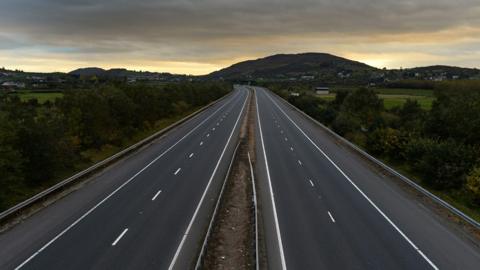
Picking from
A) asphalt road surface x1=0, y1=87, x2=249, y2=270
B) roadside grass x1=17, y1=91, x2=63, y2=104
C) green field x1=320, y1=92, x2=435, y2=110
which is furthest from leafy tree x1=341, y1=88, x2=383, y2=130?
roadside grass x1=17, y1=91, x2=63, y2=104

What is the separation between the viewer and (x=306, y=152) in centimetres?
4216

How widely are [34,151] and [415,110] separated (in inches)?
2275

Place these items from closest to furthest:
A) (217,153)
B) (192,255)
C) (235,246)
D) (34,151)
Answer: (192,255), (235,246), (34,151), (217,153)

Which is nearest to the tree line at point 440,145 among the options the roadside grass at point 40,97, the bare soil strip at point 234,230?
the bare soil strip at point 234,230

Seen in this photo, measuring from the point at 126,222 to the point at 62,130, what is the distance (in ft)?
49.9

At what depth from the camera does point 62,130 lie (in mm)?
32812

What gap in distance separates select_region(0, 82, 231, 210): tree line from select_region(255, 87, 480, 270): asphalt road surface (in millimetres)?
14377

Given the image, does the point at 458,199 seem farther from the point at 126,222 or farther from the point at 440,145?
the point at 126,222

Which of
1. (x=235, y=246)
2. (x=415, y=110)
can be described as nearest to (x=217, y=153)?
(x=235, y=246)

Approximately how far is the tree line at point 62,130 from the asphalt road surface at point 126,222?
10.2 feet

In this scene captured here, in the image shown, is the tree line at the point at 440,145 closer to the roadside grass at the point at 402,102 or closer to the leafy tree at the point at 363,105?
the leafy tree at the point at 363,105

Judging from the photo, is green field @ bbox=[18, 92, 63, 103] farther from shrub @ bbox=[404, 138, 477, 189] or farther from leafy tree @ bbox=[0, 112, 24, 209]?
shrub @ bbox=[404, 138, 477, 189]

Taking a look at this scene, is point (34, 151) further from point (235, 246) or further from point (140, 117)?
point (140, 117)

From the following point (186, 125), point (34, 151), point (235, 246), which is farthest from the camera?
point (186, 125)
